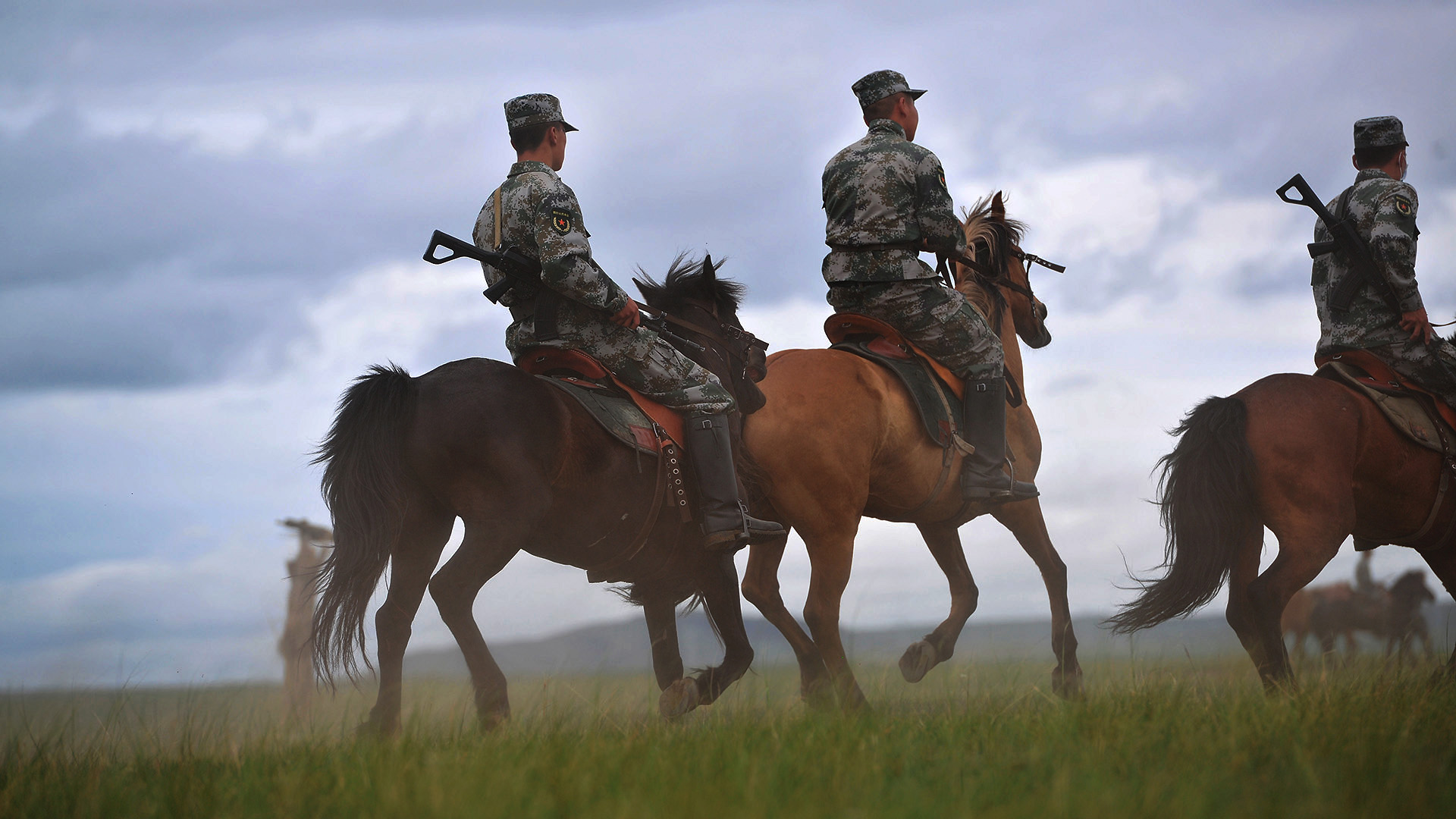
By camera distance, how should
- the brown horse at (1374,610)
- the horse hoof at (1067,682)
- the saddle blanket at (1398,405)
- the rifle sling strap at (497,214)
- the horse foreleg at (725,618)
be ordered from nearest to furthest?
the rifle sling strap at (497,214)
the horse foreleg at (725,618)
the saddle blanket at (1398,405)
the horse hoof at (1067,682)
the brown horse at (1374,610)

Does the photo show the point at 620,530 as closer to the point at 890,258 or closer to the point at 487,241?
the point at 487,241

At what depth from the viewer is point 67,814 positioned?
11.1 ft

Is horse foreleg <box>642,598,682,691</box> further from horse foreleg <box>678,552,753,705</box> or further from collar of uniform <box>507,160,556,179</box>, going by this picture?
collar of uniform <box>507,160,556,179</box>

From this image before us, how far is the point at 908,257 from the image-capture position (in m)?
6.88

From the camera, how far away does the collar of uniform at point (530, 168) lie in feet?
18.4

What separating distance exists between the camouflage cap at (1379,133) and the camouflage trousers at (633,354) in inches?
199

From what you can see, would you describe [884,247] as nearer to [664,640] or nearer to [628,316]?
[628,316]

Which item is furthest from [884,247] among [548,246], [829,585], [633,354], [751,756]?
[751,756]

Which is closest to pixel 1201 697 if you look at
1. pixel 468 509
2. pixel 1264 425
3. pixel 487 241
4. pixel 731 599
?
pixel 1264 425

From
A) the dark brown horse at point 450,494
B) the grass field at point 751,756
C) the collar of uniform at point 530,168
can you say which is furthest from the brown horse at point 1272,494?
the collar of uniform at point 530,168

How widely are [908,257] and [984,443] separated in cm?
130

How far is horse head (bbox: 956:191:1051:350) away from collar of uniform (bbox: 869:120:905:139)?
1.03 meters

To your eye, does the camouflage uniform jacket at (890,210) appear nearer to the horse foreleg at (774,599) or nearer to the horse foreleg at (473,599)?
the horse foreleg at (774,599)

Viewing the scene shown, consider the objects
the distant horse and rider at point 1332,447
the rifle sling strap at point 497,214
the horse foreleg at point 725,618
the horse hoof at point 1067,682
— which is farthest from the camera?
the horse hoof at point 1067,682
